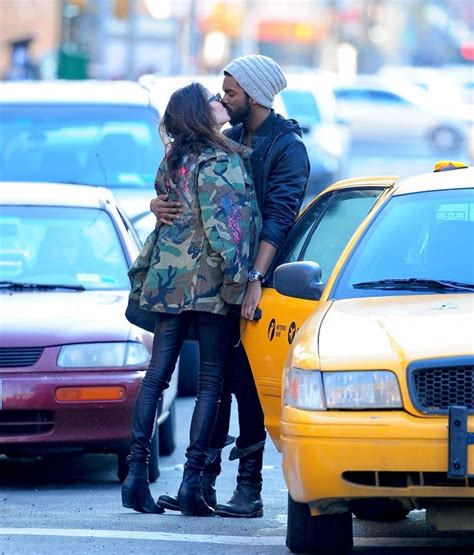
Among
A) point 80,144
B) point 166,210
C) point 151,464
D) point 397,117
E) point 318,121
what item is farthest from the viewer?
point 397,117

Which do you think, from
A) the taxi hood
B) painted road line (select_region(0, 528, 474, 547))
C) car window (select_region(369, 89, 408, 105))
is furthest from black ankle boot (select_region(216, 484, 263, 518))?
car window (select_region(369, 89, 408, 105))

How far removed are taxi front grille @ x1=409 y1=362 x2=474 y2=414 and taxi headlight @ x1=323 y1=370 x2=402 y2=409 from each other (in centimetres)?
7

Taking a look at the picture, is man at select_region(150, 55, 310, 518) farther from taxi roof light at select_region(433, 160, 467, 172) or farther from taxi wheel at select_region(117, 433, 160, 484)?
taxi wheel at select_region(117, 433, 160, 484)

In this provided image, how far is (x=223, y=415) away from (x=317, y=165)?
54.9ft

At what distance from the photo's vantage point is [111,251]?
874 centimetres

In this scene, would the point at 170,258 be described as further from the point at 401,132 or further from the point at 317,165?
the point at 401,132

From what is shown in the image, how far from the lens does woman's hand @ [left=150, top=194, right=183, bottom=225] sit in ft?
21.9

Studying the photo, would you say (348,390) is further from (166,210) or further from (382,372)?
(166,210)

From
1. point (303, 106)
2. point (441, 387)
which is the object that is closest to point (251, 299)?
point (441, 387)

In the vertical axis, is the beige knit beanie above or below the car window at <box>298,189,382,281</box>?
above

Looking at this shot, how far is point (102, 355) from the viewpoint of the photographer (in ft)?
24.9

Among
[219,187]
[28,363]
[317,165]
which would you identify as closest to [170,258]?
[219,187]

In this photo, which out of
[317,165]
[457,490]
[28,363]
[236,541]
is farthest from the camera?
[317,165]

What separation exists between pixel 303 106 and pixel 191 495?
16541 mm
